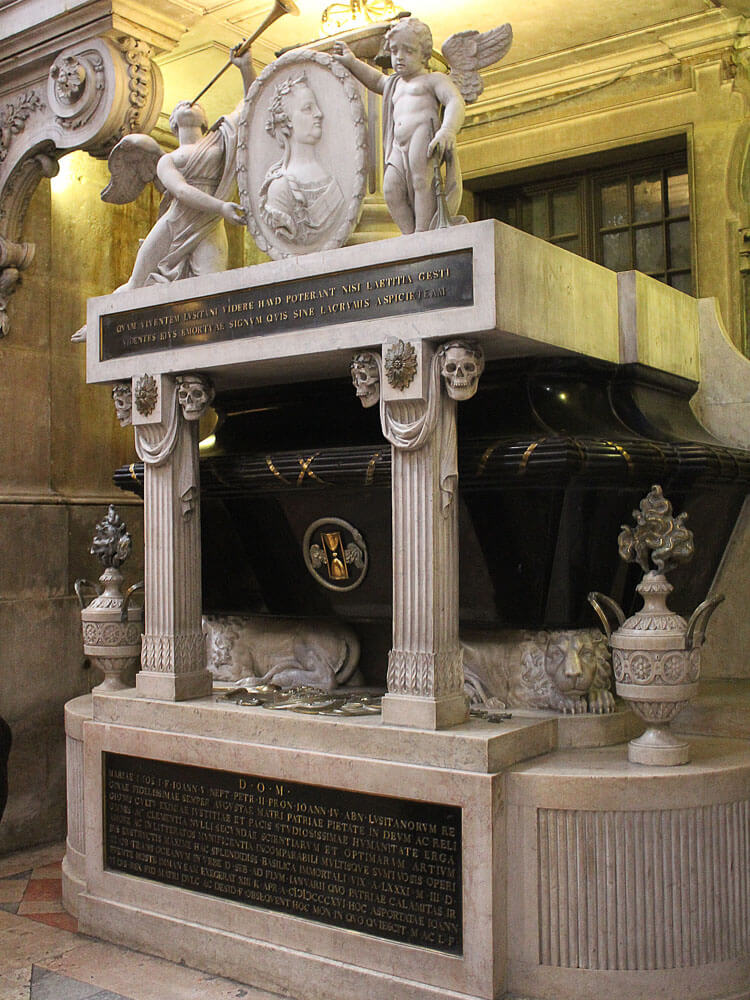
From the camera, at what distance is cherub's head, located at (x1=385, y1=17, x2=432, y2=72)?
466 cm

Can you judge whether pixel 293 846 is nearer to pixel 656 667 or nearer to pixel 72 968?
pixel 72 968

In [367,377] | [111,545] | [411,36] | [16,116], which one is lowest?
[111,545]

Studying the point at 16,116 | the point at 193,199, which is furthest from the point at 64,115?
the point at 193,199

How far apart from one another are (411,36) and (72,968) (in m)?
4.21

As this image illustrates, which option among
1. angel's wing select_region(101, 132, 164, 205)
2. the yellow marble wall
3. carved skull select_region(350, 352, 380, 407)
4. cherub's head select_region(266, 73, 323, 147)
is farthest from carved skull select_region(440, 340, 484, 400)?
the yellow marble wall

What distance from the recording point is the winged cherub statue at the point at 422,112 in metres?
4.64

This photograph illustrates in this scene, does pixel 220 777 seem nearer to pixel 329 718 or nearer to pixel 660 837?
pixel 329 718

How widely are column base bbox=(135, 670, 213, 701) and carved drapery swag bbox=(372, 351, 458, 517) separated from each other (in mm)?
1608

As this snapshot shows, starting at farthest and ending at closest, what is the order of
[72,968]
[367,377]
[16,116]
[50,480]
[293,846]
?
[50,480] → [16,116] → [72,968] → [293,846] → [367,377]

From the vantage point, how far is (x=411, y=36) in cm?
467

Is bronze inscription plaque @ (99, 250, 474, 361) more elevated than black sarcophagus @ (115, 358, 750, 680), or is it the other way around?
bronze inscription plaque @ (99, 250, 474, 361)

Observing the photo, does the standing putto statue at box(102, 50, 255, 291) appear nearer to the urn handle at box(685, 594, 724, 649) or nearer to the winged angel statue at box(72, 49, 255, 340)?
the winged angel statue at box(72, 49, 255, 340)

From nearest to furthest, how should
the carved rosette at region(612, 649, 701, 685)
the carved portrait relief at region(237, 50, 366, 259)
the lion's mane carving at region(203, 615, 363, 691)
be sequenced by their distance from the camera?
1. the carved rosette at region(612, 649, 701, 685)
2. the carved portrait relief at region(237, 50, 366, 259)
3. the lion's mane carving at region(203, 615, 363, 691)

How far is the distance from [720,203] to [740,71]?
821 millimetres
